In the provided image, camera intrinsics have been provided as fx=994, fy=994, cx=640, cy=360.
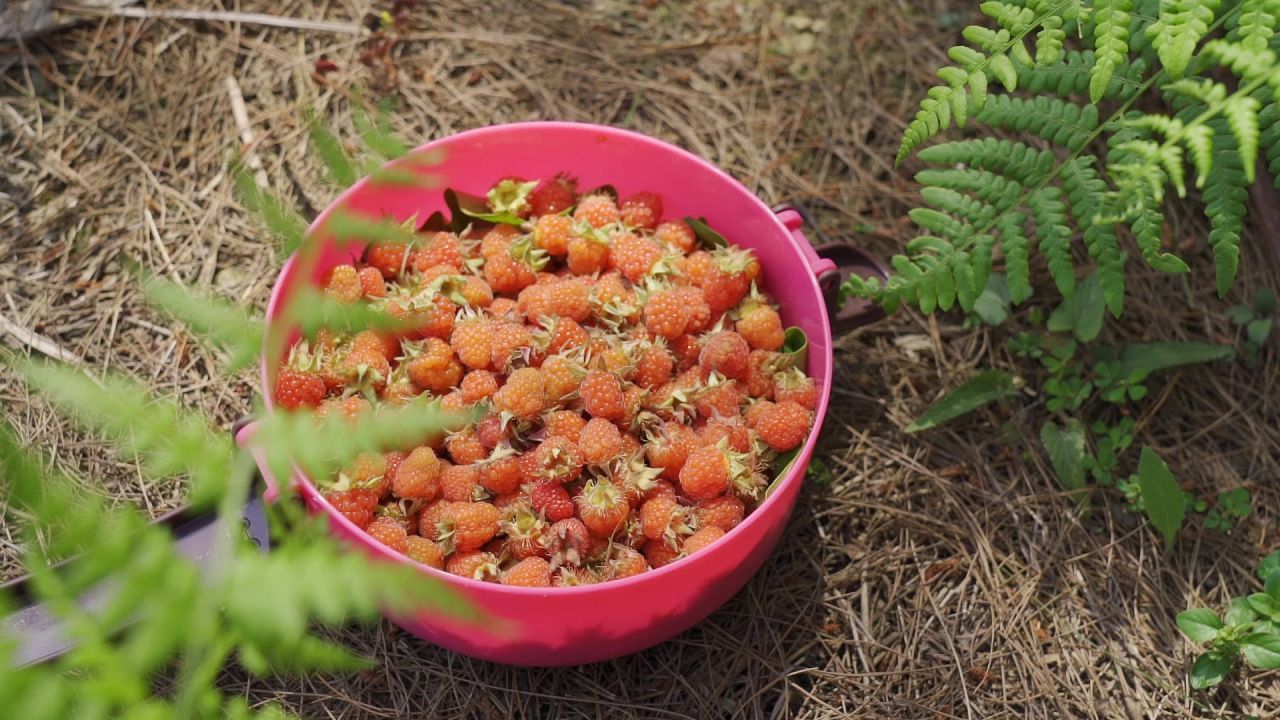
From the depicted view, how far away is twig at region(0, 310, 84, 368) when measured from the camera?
6.59 feet

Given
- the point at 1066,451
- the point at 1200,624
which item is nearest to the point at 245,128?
the point at 1066,451

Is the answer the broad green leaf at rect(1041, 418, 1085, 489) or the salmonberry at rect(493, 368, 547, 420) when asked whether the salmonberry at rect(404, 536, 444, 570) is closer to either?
the salmonberry at rect(493, 368, 547, 420)

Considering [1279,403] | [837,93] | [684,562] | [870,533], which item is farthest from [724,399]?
[1279,403]

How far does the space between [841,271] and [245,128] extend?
1.39 metres

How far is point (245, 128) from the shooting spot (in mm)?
2277

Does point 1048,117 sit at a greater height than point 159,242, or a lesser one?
greater

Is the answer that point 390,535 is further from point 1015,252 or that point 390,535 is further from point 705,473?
point 1015,252

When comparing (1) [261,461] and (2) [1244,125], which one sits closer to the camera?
(2) [1244,125]

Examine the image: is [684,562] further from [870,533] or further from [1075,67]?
[1075,67]

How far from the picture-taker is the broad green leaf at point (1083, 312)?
6.70 ft

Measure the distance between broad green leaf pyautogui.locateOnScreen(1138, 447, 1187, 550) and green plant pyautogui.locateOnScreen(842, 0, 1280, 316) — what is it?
16.1 inches

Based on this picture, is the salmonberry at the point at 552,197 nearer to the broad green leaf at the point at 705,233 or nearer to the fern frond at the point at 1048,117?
the broad green leaf at the point at 705,233

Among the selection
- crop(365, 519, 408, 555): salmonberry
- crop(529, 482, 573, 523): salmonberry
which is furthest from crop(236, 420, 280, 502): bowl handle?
crop(529, 482, 573, 523): salmonberry

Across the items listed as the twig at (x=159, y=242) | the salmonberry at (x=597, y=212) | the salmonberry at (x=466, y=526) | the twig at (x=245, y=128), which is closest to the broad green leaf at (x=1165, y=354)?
the salmonberry at (x=597, y=212)
